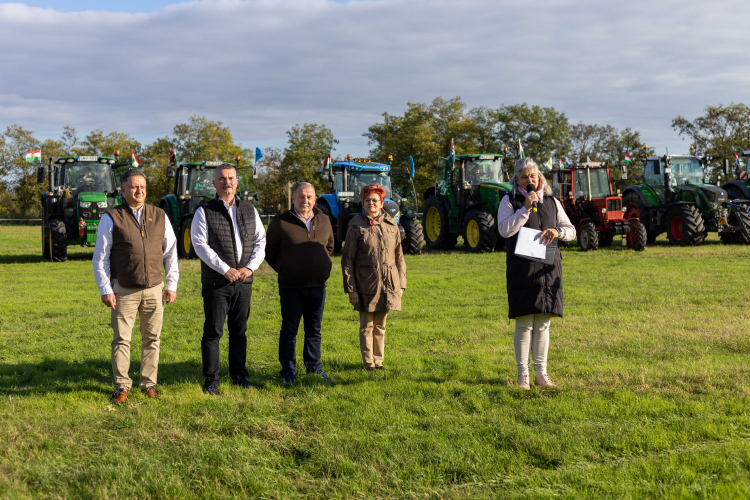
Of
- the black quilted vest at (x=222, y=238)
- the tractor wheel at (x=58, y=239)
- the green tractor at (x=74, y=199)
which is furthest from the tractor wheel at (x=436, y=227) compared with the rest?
the black quilted vest at (x=222, y=238)

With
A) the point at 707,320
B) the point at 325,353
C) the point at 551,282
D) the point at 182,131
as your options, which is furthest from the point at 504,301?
the point at 182,131

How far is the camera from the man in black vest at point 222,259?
4766 mm

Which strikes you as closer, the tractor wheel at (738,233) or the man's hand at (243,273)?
the man's hand at (243,273)

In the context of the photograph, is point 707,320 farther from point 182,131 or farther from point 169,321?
point 182,131

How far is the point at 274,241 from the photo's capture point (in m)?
5.23

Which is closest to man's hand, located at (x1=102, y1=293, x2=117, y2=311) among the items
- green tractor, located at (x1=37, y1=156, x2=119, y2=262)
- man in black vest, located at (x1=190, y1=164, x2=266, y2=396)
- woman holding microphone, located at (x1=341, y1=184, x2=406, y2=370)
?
man in black vest, located at (x1=190, y1=164, x2=266, y2=396)

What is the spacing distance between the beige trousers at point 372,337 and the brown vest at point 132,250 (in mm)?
1714

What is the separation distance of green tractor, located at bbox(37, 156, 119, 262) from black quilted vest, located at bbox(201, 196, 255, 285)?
12.0 metres

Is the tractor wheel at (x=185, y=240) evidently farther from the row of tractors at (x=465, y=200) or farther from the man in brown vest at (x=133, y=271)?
the man in brown vest at (x=133, y=271)

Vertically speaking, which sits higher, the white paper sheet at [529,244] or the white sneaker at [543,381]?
the white paper sheet at [529,244]

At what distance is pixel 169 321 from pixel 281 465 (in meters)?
4.89

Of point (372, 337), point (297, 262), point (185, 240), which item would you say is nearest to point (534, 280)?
point (372, 337)

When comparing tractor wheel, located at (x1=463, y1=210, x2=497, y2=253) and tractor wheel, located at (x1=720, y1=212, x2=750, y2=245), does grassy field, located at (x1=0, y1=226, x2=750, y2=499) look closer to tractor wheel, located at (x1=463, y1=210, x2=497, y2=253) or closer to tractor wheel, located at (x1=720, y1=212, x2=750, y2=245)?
tractor wheel, located at (x1=463, y1=210, x2=497, y2=253)

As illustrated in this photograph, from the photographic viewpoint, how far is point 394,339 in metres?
6.65
